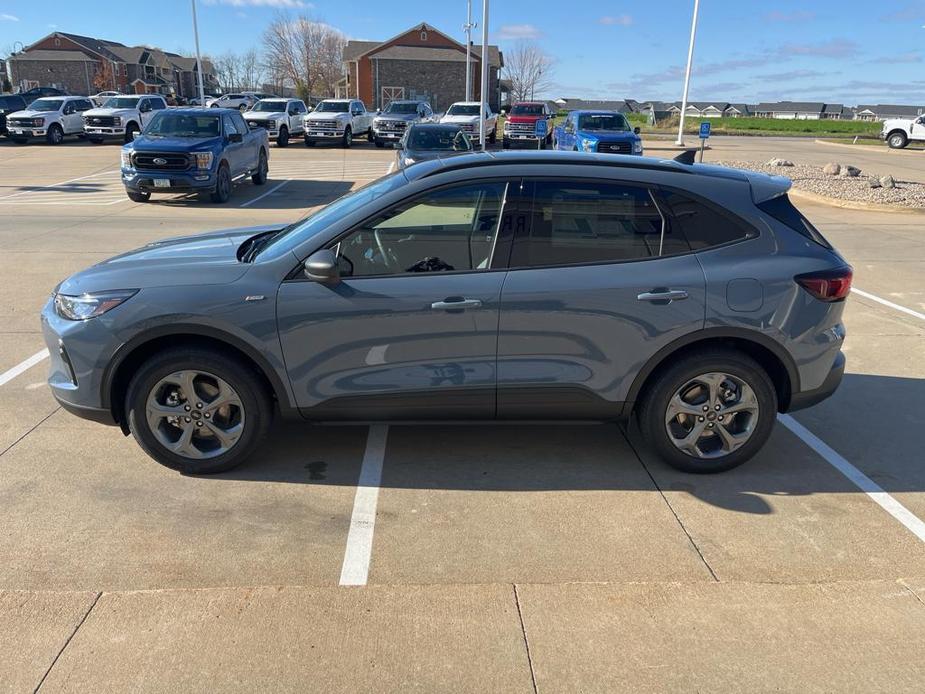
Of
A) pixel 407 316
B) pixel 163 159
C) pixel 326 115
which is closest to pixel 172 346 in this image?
pixel 407 316

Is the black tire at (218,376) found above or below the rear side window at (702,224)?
below

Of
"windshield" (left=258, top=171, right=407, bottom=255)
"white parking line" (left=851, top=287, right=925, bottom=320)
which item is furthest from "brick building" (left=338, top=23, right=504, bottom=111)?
"windshield" (left=258, top=171, right=407, bottom=255)

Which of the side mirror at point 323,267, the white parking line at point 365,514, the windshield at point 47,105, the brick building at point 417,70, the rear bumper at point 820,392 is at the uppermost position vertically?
the brick building at point 417,70

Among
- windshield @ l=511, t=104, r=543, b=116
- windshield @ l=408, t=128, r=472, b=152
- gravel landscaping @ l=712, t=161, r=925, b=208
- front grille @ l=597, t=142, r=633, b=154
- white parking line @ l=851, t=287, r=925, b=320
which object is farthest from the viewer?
windshield @ l=511, t=104, r=543, b=116

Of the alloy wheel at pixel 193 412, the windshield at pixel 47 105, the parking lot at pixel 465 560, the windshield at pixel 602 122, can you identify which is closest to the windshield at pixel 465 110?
the windshield at pixel 602 122

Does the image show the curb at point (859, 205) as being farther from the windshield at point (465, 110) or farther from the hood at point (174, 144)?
the windshield at point (465, 110)

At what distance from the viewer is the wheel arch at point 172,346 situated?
3.70 metres

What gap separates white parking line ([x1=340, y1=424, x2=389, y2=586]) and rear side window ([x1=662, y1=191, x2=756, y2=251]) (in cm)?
215

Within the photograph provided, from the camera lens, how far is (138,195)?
1473 cm

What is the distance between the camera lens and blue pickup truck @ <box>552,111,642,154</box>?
19.0 meters

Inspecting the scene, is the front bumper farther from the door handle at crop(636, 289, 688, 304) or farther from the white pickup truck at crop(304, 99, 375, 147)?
the white pickup truck at crop(304, 99, 375, 147)

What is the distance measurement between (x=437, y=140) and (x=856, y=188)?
34.5ft

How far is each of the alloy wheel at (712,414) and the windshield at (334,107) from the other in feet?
93.6

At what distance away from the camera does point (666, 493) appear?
12.7ft
